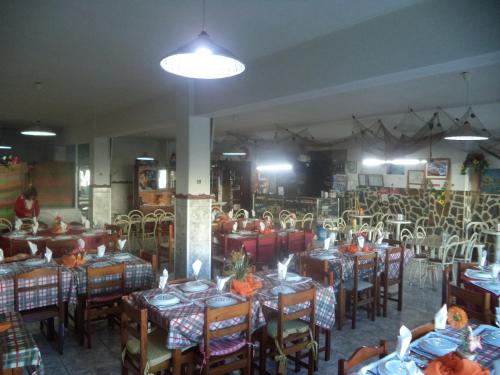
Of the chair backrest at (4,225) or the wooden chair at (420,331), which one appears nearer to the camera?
the wooden chair at (420,331)

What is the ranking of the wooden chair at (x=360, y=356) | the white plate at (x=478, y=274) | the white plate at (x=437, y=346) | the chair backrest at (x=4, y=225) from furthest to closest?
the chair backrest at (x=4, y=225)
the white plate at (x=478, y=274)
the white plate at (x=437, y=346)
the wooden chair at (x=360, y=356)

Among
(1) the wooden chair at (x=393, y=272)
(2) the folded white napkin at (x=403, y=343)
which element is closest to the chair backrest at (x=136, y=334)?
(2) the folded white napkin at (x=403, y=343)

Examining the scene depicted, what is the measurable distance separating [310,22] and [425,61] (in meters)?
1.14

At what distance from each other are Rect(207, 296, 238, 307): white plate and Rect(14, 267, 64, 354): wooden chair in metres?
1.57

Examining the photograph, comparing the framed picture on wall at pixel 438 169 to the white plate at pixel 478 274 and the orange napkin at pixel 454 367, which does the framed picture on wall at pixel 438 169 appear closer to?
the white plate at pixel 478 274

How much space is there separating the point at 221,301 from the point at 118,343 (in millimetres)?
1615

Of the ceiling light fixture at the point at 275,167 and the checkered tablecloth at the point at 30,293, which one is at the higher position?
the ceiling light fixture at the point at 275,167

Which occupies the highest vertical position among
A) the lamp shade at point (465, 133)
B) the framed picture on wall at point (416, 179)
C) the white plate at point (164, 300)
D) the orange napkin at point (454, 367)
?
the lamp shade at point (465, 133)

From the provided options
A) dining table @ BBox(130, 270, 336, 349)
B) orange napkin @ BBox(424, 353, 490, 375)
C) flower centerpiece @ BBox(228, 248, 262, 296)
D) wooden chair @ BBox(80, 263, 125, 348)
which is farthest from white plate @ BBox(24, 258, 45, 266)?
orange napkin @ BBox(424, 353, 490, 375)

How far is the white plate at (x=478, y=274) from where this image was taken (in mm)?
4180

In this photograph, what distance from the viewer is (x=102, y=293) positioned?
13.4 feet

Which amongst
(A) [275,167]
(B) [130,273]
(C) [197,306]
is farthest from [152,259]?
(A) [275,167]

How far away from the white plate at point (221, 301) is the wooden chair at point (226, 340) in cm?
18

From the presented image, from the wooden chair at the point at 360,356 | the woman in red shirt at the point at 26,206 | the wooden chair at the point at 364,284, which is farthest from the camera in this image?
the woman in red shirt at the point at 26,206
